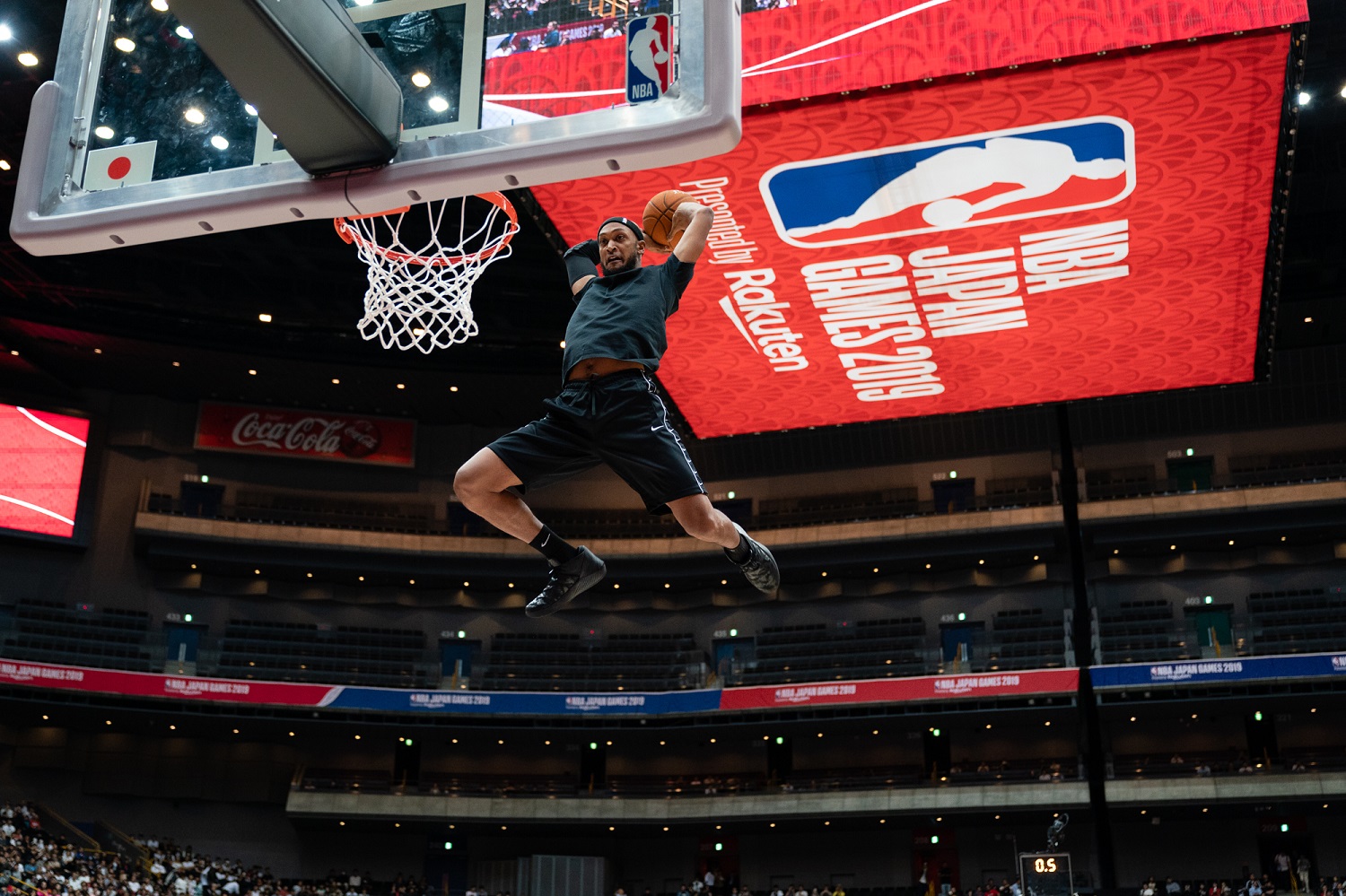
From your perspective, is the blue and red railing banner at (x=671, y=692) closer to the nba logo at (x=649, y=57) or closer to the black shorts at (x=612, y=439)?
the black shorts at (x=612, y=439)

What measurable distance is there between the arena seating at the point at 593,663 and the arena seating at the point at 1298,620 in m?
14.2

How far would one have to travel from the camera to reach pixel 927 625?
3356 centimetres

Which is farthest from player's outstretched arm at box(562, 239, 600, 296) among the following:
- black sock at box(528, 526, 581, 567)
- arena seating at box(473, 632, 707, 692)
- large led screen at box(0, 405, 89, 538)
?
large led screen at box(0, 405, 89, 538)

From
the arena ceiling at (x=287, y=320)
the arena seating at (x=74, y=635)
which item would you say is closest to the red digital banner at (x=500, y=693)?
the arena seating at (x=74, y=635)

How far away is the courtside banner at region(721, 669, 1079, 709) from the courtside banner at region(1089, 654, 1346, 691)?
866 millimetres

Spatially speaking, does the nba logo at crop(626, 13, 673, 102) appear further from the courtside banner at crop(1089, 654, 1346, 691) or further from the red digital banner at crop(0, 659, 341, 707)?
the red digital banner at crop(0, 659, 341, 707)

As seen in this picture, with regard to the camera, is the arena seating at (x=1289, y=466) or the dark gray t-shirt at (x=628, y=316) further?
the arena seating at (x=1289, y=466)

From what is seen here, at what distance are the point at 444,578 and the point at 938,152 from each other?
24.9 m

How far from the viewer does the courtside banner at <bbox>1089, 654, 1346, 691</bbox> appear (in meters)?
27.1

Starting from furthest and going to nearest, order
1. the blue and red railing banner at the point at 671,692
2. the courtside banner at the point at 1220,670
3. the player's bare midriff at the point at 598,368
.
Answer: the blue and red railing banner at the point at 671,692 → the courtside banner at the point at 1220,670 → the player's bare midriff at the point at 598,368

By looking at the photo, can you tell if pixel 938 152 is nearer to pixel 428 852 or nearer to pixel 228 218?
pixel 228 218

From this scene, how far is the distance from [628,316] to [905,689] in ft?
85.2

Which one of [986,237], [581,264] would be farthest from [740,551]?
[986,237]

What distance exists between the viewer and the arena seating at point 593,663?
106 ft
